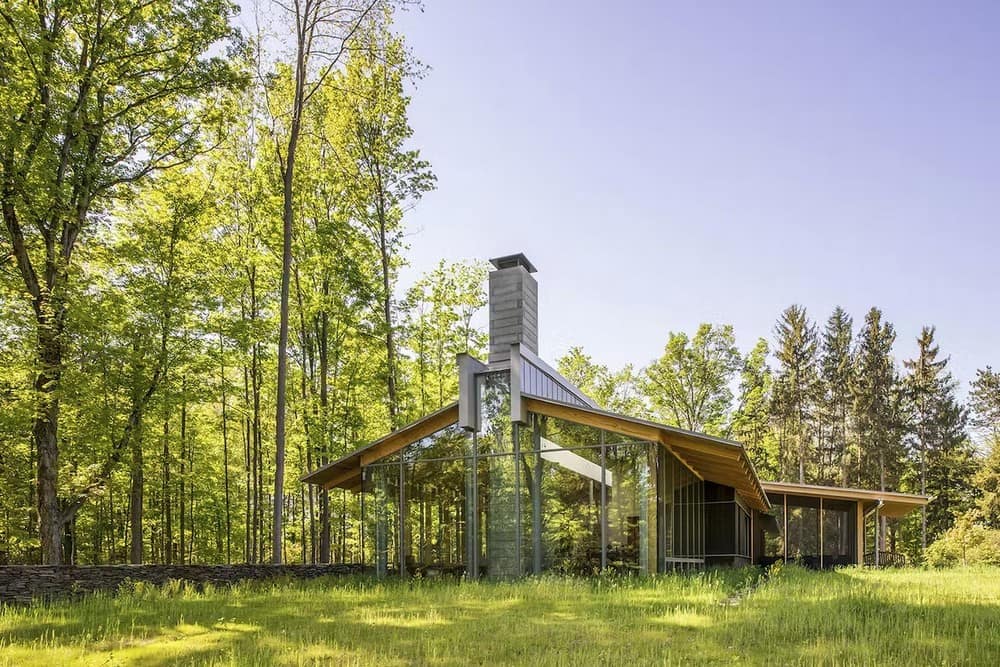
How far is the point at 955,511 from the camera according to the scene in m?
36.8

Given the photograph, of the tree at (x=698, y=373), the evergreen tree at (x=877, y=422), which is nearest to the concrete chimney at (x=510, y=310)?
the tree at (x=698, y=373)

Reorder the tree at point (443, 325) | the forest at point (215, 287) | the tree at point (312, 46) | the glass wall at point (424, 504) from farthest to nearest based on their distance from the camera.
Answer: the tree at point (443, 325)
the tree at point (312, 46)
the glass wall at point (424, 504)
the forest at point (215, 287)

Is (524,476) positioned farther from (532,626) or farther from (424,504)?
(532,626)

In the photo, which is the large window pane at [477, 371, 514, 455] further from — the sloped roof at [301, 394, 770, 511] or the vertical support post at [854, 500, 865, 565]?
the vertical support post at [854, 500, 865, 565]

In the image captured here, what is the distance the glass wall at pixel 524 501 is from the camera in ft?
45.1

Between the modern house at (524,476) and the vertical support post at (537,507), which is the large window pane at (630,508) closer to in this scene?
the modern house at (524,476)

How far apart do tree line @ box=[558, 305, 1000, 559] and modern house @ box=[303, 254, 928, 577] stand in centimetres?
1589

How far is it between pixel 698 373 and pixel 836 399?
13126 mm

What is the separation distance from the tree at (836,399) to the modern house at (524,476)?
2477 centimetres

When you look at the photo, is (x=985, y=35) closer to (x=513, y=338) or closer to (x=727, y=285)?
(x=513, y=338)

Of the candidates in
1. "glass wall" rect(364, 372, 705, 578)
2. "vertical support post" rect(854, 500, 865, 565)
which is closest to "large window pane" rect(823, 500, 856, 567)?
"vertical support post" rect(854, 500, 865, 565)

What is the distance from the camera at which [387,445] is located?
16.2 metres

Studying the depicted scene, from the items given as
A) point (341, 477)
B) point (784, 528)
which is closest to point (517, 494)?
point (341, 477)

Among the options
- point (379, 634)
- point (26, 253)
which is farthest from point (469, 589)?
point (26, 253)
